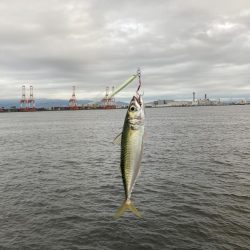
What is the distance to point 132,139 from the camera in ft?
15.9

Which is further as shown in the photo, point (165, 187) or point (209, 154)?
point (209, 154)

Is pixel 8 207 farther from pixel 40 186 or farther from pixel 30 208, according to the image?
pixel 40 186

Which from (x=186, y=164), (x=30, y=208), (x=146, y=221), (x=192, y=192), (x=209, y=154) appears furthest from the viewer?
(x=209, y=154)

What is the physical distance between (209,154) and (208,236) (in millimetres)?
27246

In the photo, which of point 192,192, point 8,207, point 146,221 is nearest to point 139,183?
point 192,192

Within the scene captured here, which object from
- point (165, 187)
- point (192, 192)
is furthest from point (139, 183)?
point (192, 192)

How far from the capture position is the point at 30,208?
23.9 meters

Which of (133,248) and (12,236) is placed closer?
(133,248)

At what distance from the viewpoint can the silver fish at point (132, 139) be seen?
461 centimetres

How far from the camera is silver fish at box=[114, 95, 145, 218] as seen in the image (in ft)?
15.1

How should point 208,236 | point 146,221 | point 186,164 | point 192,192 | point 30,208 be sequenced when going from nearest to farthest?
1. point 208,236
2. point 146,221
3. point 30,208
4. point 192,192
5. point 186,164

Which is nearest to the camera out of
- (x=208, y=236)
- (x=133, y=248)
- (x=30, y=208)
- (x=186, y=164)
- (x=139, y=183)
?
(x=133, y=248)

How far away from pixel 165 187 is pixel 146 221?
7625 mm

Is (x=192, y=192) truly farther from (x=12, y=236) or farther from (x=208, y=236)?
(x=12, y=236)
